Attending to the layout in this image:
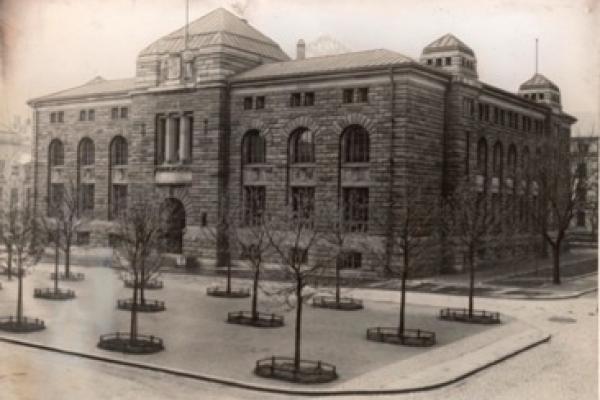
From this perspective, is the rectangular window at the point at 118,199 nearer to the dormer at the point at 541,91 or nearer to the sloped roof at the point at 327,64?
the sloped roof at the point at 327,64

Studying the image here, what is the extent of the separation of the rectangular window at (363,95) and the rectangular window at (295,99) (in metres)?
3.02

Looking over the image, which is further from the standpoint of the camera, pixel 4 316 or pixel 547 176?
pixel 547 176

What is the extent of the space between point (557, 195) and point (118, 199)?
1971 cm

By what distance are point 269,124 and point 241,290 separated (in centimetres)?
954

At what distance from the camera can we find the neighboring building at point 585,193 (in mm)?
26067

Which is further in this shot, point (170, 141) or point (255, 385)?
point (170, 141)

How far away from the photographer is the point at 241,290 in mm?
30250

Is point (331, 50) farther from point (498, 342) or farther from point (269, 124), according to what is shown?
point (269, 124)

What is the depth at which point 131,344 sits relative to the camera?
65.4 ft

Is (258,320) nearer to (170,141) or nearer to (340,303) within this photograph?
(340,303)

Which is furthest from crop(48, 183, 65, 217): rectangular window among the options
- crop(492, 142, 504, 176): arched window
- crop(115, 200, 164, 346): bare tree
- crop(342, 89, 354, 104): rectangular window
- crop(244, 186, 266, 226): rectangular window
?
crop(492, 142, 504, 176): arched window

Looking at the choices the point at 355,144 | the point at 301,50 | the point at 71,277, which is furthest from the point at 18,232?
the point at 355,144

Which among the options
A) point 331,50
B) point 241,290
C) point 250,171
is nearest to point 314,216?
point 241,290

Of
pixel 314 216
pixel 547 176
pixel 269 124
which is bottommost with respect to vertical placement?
pixel 314 216
